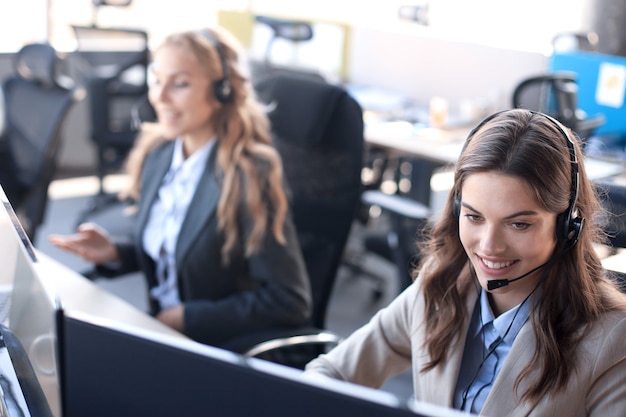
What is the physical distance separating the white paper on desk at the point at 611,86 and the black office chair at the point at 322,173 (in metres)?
1.67

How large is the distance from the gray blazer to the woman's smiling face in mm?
714

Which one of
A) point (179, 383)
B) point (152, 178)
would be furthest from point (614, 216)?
point (152, 178)

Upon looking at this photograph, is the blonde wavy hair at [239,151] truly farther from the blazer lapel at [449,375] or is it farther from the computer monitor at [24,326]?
the computer monitor at [24,326]

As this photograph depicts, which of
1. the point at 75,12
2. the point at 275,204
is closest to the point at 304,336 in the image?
the point at 275,204

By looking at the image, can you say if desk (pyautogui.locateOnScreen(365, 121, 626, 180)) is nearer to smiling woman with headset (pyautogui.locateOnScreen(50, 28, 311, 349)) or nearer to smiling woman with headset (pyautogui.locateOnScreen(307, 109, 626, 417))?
smiling woman with headset (pyautogui.locateOnScreen(50, 28, 311, 349))

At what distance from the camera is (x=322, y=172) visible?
199cm

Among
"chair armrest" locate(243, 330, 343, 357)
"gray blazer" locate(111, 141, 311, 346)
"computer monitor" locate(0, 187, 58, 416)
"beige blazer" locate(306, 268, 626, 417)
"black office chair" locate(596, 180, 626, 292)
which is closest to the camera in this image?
"computer monitor" locate(0, 187, 58, 416)

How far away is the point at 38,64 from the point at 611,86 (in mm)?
2120

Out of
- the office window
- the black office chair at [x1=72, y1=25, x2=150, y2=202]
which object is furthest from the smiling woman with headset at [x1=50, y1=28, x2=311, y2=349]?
the black office chair at [x1=72, y1=25, x2=150, y2=202]

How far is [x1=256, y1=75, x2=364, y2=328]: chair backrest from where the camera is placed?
1.95 meters

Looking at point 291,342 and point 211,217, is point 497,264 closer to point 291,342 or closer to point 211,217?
point 291,342

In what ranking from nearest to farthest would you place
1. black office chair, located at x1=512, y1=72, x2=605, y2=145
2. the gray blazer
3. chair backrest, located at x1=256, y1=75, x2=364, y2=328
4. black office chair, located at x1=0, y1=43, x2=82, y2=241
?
the gray blazer, chair backrest, located at x1=256, y1=75, x2=364, y2=328, black office chair, located at x1=0, y1=43, x2=82, y2=241, black office chair, located at x1=512, y1=72, x2=605, y2=145

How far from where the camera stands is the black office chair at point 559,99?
117 inches

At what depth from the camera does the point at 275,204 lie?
1846 mm
